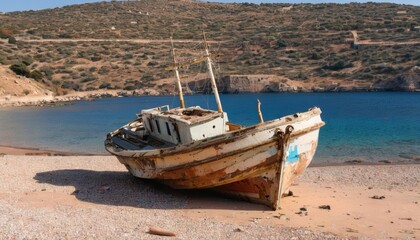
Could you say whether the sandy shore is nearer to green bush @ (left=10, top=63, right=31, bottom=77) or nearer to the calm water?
the calm water

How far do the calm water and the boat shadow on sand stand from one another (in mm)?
4612

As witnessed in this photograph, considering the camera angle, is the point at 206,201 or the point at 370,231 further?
the point at 206,201

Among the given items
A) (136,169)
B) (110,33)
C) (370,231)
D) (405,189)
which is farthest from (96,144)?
(110,33)

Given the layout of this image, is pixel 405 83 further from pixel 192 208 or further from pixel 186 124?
pixel 192 208

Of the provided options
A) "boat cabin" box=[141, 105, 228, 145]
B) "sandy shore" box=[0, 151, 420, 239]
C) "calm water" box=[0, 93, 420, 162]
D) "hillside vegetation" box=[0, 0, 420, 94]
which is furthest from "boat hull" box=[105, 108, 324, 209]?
"hillside vegetation" box=[0, 0, 420, 94]

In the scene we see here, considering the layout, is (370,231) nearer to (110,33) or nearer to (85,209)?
(85,209)

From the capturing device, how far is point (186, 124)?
41.3 ft

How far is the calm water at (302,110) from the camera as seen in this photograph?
23.7 m

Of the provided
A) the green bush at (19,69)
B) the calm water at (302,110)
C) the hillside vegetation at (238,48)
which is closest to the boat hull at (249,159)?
the calm water at (302,110)

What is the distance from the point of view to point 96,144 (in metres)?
27.1

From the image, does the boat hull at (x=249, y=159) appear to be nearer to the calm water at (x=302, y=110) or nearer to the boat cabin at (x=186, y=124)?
the boat cabin at (x=186, y=124)

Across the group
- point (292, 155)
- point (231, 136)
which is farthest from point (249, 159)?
point (292, 155)

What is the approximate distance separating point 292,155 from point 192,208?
110 inches

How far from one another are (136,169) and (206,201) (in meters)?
2.59
